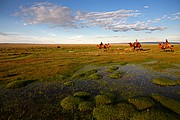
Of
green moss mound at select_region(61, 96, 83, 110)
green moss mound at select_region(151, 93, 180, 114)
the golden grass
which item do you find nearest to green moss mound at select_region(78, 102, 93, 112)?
green moss mound at select_region(61, 96, 83, 110)

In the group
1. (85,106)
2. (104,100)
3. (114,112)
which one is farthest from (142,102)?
(85,106)

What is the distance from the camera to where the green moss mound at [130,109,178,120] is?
1100 cm

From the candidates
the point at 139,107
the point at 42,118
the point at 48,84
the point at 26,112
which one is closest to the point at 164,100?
the point at 139,107

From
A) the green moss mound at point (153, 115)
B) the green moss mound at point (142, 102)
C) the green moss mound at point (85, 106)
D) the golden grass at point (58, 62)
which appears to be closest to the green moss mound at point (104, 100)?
the green moss mound at point (85, 106)

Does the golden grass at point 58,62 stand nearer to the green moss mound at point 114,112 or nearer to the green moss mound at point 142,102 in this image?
the green moss mound at point 114,112

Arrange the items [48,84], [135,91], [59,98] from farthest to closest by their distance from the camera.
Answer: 1. [48,84]
2. [135,91]
3. [59,98]

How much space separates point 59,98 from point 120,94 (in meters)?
6.37

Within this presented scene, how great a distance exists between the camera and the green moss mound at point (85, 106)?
42.7ft

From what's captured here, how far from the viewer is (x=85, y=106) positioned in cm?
1332

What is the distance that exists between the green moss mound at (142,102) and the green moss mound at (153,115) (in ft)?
3.71

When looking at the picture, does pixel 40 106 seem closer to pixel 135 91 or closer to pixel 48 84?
pixel 48 84

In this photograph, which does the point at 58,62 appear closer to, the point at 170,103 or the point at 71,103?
the point at 71,103

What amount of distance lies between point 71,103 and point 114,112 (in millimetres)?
4040

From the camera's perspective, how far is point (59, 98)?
15.4 metres
